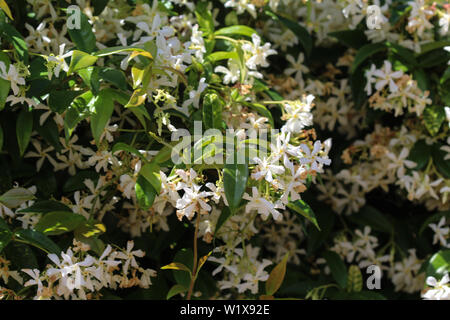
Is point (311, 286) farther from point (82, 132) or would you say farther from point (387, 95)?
point (82, 132)

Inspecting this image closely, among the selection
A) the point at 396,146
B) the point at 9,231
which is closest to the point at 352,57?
the point at 396,146

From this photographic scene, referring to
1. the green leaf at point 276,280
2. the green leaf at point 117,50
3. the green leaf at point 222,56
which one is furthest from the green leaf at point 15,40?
the green leaf at point 276,280

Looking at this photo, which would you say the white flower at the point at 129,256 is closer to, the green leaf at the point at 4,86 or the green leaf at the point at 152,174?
the green leaf at the point at 152,174

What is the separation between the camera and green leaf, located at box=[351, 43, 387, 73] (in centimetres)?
141

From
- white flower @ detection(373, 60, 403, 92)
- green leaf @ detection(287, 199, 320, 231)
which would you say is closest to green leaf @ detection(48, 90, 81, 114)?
green leaf @ detection(287, 199, 320, 231)

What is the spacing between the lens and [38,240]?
105 cm

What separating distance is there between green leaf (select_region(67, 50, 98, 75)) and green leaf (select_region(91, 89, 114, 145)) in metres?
0.06

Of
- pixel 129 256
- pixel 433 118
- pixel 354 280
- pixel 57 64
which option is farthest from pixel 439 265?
pixel 57 64

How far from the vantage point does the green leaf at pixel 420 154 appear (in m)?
1.41

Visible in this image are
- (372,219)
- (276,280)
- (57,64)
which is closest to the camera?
(57,64)

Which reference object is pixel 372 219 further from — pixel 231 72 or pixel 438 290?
pixel 231 72

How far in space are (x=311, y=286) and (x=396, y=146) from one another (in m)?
0.41

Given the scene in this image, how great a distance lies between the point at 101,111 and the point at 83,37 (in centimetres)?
18
